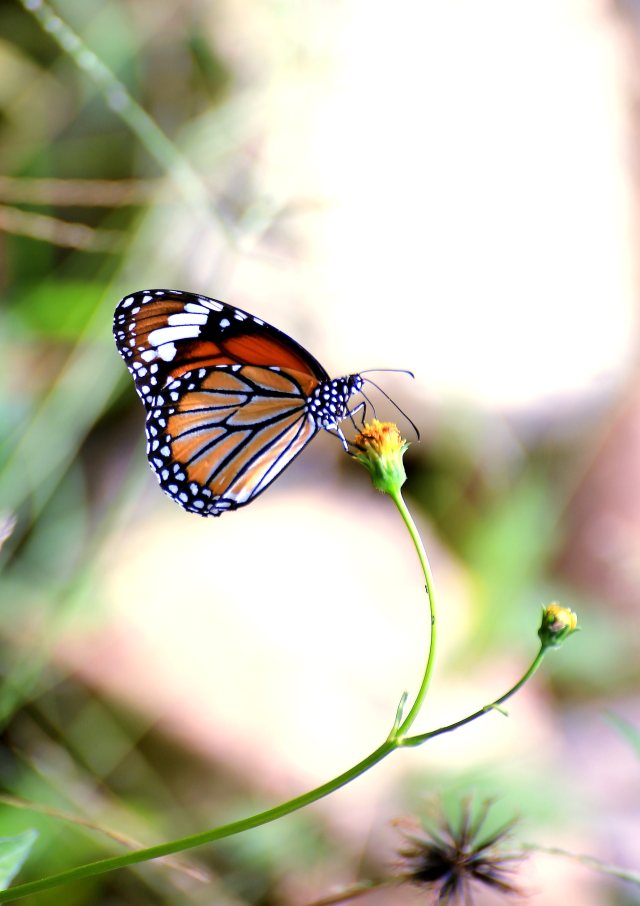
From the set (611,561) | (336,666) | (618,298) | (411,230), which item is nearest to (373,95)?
(411,230)

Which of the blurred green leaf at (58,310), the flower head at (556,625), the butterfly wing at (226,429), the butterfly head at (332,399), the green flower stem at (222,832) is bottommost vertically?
the green flower stem at (222,832)

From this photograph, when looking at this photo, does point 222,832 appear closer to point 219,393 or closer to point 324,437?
point 219,393

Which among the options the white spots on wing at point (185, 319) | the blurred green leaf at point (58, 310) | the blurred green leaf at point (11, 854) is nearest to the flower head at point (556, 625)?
the blurred green leaf at point (11, 854)

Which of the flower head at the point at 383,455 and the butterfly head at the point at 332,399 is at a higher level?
the butterfly head at the point at 332,399

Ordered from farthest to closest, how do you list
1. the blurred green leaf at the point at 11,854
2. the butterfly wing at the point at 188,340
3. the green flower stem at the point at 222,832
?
1. the butterfly wing at the point at 188,340
2. the blurred green leaf at the point at 11,854
3. the green flower stem at the point at 222,832

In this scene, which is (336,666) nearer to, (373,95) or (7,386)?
(7,386)

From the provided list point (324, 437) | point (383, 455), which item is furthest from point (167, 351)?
point (324, 437)

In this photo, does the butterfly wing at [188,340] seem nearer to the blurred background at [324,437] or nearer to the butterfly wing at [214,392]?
the butterfly wing at [214,392]
